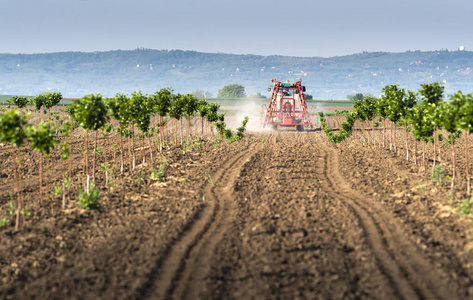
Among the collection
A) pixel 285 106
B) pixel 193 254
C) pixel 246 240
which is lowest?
pixel 193 254

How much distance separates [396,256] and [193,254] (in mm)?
5586

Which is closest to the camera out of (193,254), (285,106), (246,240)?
(193,254)

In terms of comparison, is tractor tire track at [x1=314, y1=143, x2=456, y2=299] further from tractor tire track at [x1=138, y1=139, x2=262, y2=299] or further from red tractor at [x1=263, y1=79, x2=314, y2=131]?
red tractor at [x1=263, y1=79, x2=314, y2=131]

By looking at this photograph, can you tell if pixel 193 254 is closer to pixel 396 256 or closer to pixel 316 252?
pixel 316 252

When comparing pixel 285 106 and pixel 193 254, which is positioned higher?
pixel 285 106

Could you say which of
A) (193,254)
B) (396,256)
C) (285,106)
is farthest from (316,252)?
(285,106)

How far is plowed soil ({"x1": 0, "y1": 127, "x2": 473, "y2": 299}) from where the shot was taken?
1041cm

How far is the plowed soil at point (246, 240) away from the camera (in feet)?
34.1

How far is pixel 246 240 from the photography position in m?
13.3

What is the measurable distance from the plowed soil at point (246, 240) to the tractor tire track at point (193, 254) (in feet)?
0.14

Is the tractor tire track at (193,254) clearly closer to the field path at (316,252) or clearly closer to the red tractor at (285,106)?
the field path at (316,252)

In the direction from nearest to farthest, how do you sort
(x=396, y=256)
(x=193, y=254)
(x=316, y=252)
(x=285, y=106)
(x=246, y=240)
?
(x=396, y=256)
(x=316, y=252)
(x=193, y=254)
(x=246, y=240)
(x=285, y=106)

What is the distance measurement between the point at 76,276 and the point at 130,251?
187cm

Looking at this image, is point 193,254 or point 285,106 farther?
point 285,106
